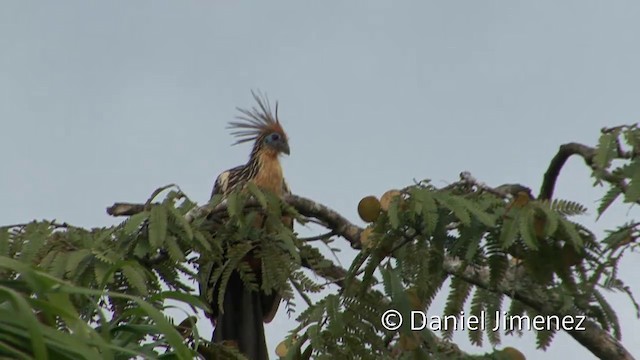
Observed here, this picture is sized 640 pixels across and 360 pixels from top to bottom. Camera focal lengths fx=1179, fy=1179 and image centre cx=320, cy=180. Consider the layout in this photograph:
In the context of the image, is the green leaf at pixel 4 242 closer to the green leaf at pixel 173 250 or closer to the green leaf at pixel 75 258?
the green leaf at pixel 75 258

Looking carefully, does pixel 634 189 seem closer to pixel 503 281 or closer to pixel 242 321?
pixel 503 281

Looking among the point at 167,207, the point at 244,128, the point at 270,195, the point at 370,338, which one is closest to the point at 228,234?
the point at 270,195

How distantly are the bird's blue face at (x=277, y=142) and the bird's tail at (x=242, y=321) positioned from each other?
1615mm

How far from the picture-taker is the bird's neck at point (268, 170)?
6680 millimetres

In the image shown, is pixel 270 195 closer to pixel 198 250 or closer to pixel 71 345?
pixel 198 250

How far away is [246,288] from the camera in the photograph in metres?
4.93

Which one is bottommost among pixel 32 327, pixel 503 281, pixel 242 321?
pixel 32 327

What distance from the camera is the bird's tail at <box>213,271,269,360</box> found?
5.41 m

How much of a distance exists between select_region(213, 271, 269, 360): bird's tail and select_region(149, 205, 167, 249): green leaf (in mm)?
1668

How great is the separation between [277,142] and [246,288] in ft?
7.84

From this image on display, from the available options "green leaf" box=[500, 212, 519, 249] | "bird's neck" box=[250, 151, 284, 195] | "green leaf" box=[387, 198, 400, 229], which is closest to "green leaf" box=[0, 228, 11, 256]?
"green leaf" box=[387, 198, 400, 229]

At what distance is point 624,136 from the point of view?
3.26 m

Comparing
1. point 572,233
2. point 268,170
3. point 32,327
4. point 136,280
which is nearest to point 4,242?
point 136,280

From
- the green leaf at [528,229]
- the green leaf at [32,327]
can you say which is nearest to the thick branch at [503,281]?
the green leaf at [528,229]
